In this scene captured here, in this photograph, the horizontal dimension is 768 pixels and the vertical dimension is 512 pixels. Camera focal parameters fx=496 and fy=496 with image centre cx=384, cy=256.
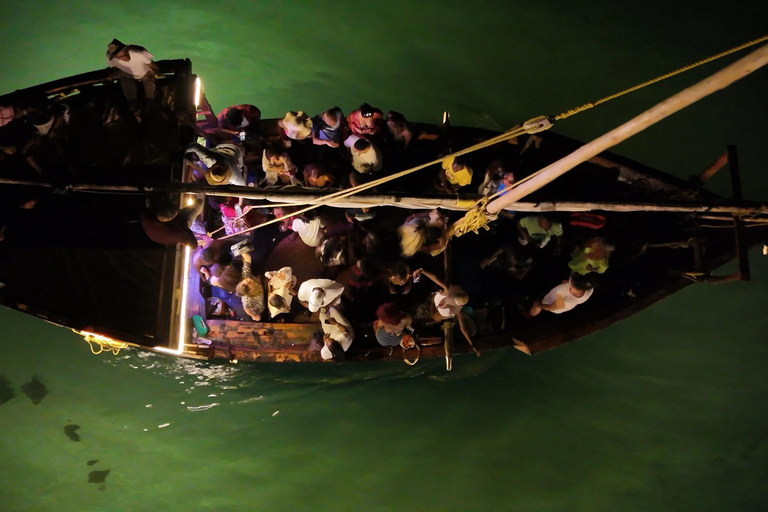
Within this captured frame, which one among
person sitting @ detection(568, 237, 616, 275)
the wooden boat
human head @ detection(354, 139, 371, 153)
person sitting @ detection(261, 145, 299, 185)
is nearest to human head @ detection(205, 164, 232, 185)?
the wooden boat

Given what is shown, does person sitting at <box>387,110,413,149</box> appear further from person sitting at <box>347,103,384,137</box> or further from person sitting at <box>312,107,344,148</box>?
person sitting at <box>312,107,344,148</box>

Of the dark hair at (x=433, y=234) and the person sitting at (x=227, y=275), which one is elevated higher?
the dark hair at (x=433, y=234)

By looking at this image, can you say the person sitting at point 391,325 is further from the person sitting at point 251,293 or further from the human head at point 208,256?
the human head at point 208,256

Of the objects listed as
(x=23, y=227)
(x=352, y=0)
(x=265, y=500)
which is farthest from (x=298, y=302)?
(x=352, y=0)

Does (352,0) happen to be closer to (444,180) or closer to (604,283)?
(444,180)

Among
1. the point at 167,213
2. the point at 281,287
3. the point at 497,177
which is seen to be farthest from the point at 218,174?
the point at 497,177

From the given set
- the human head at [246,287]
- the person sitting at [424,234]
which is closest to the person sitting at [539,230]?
the person sitting at [424,234]
